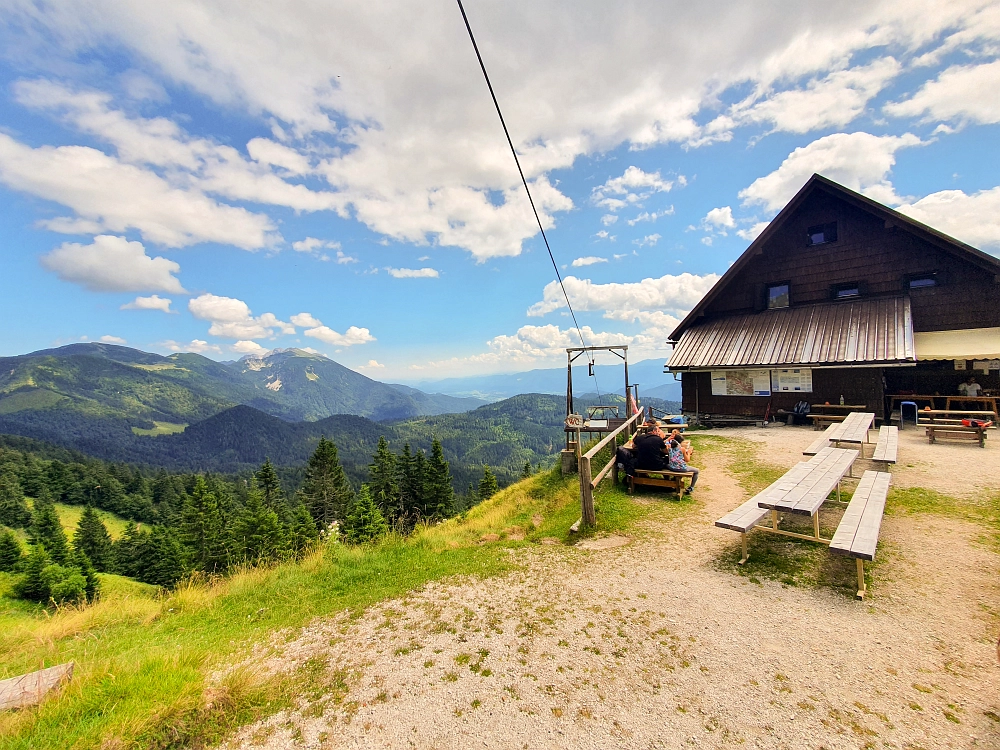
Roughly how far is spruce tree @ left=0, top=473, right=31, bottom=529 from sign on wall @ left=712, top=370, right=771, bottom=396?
379 feet

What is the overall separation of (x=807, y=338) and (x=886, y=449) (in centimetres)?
865

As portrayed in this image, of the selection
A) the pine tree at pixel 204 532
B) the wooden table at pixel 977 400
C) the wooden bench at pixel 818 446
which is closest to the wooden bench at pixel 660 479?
the wooden bench at pixel 818 446

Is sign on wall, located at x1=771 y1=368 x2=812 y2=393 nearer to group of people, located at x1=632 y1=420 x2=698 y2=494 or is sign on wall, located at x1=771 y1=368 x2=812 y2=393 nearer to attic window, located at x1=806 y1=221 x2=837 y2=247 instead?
attic window, located at x1=806 y1=221 x2=837 y2=247

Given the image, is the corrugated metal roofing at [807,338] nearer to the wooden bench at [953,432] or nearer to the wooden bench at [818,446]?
the wooden bench at [953,432]

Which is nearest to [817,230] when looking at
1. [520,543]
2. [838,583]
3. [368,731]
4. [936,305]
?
[936,305]

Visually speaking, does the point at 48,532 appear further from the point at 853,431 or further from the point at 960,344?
the point at 960,344

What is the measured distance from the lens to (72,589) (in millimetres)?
33781

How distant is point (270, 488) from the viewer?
5797cm

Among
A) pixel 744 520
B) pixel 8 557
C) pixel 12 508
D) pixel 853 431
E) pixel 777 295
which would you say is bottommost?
pixel 12 508

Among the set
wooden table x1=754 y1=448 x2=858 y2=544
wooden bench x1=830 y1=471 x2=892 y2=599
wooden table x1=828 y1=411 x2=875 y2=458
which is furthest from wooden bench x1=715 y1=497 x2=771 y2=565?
wooden table x1=828 y1=411 x2=875 y2=458

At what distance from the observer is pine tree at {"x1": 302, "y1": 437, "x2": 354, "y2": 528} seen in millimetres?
51719

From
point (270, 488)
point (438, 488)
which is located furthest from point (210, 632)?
point (270, 488)

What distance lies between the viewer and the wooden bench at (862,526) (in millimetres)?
4459

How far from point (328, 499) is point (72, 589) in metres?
23.3
